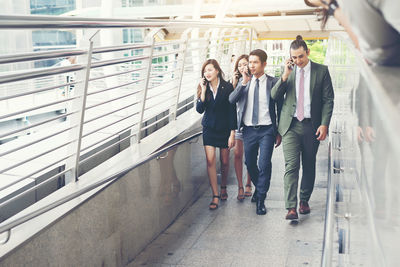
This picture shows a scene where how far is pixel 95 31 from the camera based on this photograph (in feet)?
13.7

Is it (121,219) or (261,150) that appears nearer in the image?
(121,219)

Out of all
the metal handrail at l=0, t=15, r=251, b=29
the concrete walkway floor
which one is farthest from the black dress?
the metal handrail at l=0, t=15, r=251, b=29

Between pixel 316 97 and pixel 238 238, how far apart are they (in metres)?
1.84

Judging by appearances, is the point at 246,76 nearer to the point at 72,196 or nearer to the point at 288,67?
the point at 288,67

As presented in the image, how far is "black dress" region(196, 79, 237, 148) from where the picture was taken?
7.27 metres

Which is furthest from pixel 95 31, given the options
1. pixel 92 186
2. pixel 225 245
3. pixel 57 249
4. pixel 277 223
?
pixel 277 223

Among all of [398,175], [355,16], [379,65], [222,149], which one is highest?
[355,16]

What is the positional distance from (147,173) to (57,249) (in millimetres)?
1933

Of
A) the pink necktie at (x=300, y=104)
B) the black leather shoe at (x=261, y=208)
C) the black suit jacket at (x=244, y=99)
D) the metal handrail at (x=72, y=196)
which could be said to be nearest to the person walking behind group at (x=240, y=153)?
the black suit jacket at (x=244, y=99)

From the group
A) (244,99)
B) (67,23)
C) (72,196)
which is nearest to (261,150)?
(244,99)

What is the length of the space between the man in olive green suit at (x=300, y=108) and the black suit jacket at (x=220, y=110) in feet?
3.02

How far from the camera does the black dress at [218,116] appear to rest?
23.8 feet

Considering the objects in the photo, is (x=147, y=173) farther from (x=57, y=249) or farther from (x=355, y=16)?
(x=355, y=16)

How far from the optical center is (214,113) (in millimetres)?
7289
